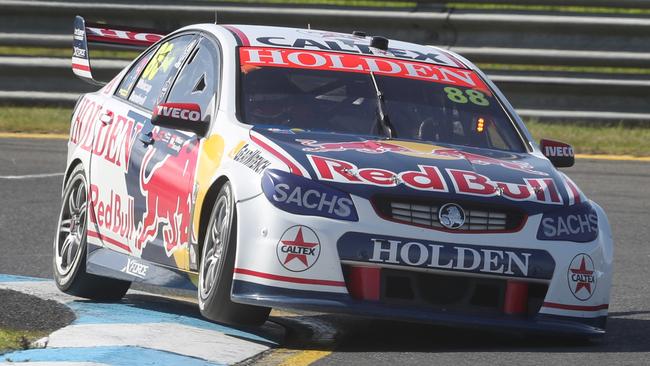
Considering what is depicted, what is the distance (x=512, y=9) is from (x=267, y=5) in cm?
236

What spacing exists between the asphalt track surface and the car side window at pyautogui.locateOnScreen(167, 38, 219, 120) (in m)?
1.19

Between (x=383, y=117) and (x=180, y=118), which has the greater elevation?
(x=383, y=117)

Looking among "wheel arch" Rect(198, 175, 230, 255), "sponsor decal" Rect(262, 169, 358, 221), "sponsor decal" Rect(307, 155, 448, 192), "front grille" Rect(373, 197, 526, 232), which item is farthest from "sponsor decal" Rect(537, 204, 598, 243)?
"wheel arch" Rect(198, 175, 230, 255)

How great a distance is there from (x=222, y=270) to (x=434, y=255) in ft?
2.79

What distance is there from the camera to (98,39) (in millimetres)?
8961

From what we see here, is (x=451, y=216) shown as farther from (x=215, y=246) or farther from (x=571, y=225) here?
(x=215, y=246)

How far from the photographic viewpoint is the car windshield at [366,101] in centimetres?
716

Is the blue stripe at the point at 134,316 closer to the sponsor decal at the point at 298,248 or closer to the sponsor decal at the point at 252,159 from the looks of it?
the sponsor decal at the point at 298,248

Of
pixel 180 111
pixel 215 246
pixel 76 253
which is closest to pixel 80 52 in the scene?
pixel 76 253

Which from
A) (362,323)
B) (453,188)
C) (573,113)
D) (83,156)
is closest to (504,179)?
(453,188)

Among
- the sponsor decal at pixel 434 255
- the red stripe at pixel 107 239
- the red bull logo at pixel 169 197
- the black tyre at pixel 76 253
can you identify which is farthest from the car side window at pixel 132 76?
the sponsor decal at pixel 434 255

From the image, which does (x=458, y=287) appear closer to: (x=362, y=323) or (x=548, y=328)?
(x=548, y=328)

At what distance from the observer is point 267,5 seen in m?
15.1

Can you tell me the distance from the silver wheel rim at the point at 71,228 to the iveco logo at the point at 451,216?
231 centimetres
